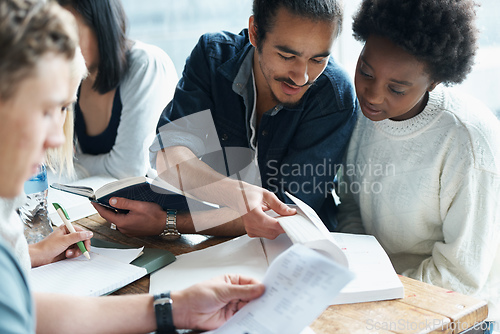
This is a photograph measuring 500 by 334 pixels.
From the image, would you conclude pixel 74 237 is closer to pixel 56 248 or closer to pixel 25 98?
pixel 56 248

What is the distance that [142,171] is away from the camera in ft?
7.58

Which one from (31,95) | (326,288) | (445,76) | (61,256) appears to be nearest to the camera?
(31,95)

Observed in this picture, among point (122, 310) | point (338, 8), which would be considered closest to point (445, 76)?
point (338, 8)

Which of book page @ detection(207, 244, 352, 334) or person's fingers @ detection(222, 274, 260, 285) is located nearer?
book page @ detection(207, 244, 352, 334)

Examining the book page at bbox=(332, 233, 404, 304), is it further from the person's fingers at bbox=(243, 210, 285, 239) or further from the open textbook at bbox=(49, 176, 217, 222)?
the open textbook at bbox=(49, 176, 217, 222)

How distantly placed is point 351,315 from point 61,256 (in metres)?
0.70

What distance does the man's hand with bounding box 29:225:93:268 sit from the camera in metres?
1.16

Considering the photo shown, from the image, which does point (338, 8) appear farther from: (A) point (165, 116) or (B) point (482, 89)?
(B) point (482, 89)

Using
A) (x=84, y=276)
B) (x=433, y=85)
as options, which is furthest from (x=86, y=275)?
(x=433, y=85)

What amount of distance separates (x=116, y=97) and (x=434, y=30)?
1480 millimetres

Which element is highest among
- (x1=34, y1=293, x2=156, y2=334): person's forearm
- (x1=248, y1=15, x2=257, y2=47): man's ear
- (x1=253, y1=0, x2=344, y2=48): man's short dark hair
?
(x1=253, y1=0, x2=344, y2=48): man's short dark hair

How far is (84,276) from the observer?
3.61 ft

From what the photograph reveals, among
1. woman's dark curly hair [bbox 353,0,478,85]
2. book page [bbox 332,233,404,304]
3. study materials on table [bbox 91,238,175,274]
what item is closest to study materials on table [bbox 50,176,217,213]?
study materials on table [bbox 91,238,175,274]

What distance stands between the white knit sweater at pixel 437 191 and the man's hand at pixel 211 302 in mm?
680
